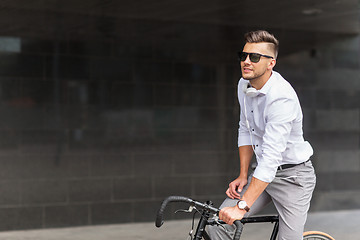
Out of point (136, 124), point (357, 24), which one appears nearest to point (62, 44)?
point (136, 124)

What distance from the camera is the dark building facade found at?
22.4 feet

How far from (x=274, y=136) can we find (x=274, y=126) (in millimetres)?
52

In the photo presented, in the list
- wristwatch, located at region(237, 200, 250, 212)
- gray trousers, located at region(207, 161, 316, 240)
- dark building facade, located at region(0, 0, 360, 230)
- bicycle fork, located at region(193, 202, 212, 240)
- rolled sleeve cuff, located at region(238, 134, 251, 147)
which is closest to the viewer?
wristwatch, located at region(237, 200, 250, 212)

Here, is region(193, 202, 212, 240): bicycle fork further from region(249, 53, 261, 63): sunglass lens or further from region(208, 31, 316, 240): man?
region(249, 53, 261, 63): sunglass lens

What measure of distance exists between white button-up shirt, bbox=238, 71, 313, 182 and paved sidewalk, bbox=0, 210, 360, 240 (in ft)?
11.0

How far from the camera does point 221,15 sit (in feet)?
23.3

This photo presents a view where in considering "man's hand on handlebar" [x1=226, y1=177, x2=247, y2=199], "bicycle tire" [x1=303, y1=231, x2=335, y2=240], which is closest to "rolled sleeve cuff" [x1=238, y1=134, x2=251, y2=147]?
"man's hand on handlebar" [x1=226, y1=177, x2=247, y2=199]

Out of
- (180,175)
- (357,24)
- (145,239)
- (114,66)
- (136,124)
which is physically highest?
(357,24)

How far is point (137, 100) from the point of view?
7375mm

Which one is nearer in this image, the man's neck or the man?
the man

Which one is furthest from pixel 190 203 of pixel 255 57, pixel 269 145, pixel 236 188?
pixel 255 57

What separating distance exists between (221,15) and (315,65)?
67.6 inches

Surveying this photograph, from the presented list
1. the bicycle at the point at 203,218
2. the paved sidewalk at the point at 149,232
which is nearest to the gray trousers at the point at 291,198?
the bicycle at the point at 203,218

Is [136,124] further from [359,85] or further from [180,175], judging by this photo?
[359,85]
